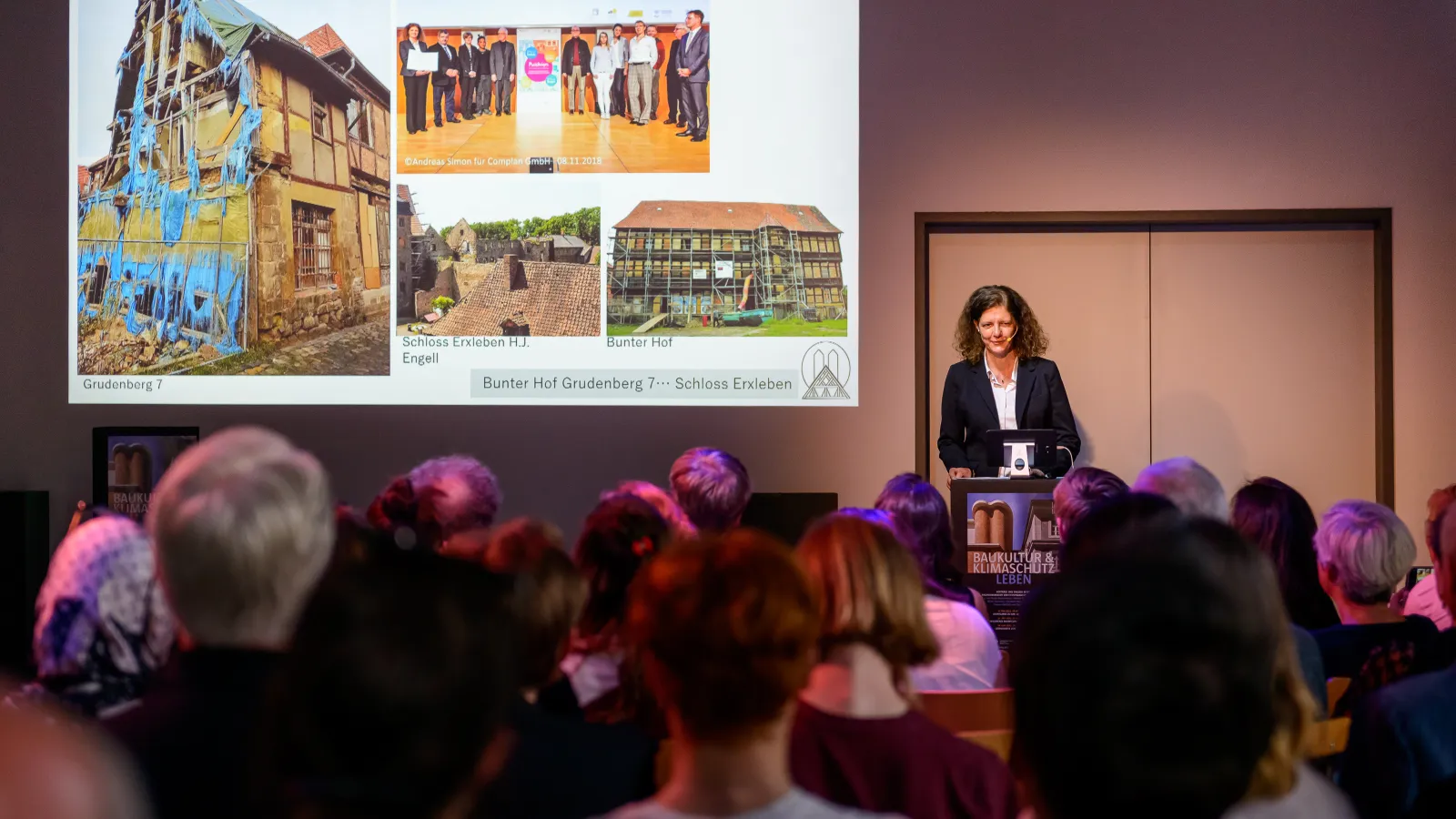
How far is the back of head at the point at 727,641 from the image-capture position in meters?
1.37

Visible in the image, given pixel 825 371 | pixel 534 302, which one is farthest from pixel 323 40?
pixel 825 371

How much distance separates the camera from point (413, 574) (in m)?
0.96

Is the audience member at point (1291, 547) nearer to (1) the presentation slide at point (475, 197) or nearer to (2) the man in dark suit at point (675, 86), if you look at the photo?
(1) the presentation slide at point (475, 197)

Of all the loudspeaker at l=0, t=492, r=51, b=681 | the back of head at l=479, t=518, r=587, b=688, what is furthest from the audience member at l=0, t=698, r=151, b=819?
the loudspeaker at l=0, t=492, r=51, b=681

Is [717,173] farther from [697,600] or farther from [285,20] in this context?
[697,600]

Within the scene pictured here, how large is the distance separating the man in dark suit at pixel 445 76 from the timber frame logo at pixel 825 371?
2212mm

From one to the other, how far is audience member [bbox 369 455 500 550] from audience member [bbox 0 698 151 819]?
2.57 meters

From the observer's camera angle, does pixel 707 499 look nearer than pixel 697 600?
No

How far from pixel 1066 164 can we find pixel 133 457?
4.88 m

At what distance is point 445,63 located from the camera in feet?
19.3

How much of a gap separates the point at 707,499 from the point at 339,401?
2.93 metres

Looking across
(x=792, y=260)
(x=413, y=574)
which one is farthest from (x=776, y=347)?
(x=413, y=574)

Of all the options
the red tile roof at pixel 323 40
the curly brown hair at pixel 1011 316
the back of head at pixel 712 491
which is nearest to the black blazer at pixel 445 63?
the red tile roof at pixel 323 40

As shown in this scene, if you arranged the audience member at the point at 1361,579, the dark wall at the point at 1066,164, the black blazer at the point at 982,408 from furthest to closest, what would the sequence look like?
the dark wall at the point at 1066,164 → the black blazer at the point at 982,408 → the audience member at the point at 1361,579
